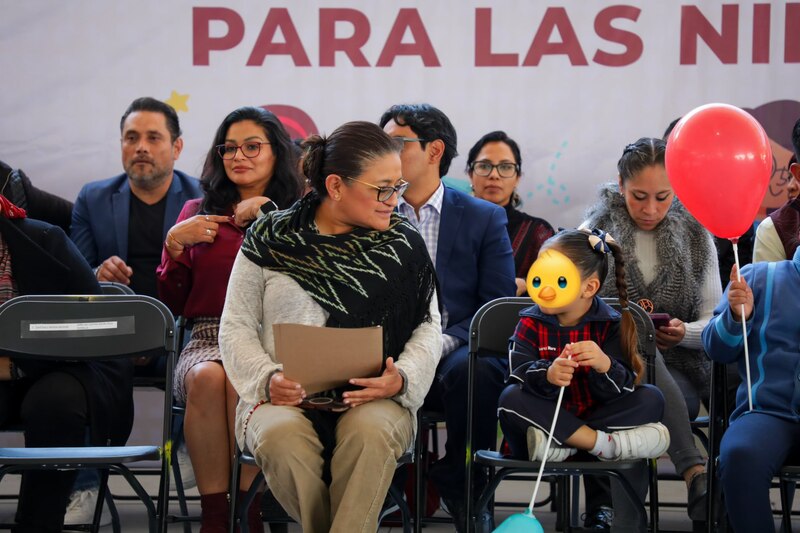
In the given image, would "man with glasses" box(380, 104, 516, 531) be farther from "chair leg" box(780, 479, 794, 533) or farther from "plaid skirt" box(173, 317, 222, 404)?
"chair leg" box(780, 479, 794, 533)

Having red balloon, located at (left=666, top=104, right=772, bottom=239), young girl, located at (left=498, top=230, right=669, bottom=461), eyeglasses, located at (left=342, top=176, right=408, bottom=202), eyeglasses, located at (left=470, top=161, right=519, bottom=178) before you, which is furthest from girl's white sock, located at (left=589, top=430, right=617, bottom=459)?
eyeglasses, located at (left=470, top=161, right=519, bottom=178)

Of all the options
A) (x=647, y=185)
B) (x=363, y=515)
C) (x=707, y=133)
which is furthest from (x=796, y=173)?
(x=363, y=515)

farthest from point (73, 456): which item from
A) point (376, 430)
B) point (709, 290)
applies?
point (709, 290)

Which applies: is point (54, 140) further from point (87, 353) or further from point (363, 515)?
point (363, 515)

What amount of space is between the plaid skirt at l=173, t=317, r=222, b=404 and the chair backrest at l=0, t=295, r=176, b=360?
9.1 inches

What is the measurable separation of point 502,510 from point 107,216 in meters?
2.02

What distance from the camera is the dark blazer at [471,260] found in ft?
11.7

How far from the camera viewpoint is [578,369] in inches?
112

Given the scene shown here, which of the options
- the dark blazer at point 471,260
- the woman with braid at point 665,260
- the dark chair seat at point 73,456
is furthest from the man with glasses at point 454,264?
the dark chair seat at point 73,456

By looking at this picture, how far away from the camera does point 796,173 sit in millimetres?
3521

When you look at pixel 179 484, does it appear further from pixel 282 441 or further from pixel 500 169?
pixel 500 169

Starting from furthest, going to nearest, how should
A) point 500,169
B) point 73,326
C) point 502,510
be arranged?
point 500,169, point 502,510, point 73,326

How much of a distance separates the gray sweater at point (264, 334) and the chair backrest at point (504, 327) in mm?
283

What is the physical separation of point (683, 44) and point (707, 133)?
5.96ft
